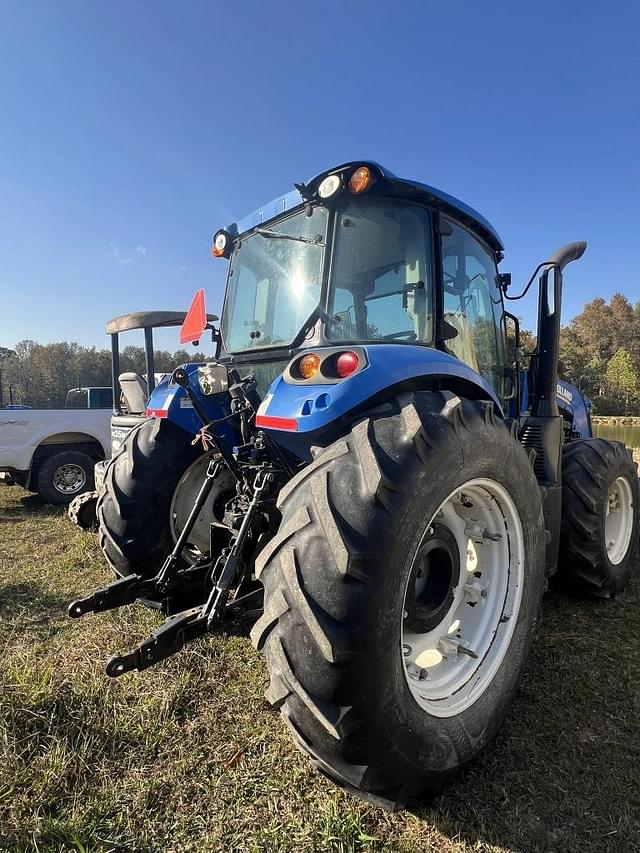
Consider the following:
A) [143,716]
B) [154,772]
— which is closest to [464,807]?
[154,772]

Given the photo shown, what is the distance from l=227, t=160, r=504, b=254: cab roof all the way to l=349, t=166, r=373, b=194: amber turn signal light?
0.04 metres

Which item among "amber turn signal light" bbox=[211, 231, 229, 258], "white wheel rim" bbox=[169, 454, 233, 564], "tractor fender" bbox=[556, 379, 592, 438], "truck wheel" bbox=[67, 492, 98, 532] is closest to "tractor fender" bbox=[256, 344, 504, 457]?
"white wheel rim" bbox=[169, 454, 233, 564]

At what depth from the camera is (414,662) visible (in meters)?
1.95

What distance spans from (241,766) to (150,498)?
1424 mm

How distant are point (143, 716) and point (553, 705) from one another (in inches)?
69.0

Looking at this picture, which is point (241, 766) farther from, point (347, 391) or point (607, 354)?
point (607, 354)

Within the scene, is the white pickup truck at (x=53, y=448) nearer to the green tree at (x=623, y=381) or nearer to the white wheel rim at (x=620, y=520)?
the white wheel rim at (x=620, y=520)

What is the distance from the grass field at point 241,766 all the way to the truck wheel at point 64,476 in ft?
16.4

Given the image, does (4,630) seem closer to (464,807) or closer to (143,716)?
(143,716)

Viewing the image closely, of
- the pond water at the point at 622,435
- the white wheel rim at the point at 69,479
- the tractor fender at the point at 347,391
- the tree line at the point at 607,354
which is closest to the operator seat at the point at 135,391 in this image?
the white wheel rim at the point at 69,479

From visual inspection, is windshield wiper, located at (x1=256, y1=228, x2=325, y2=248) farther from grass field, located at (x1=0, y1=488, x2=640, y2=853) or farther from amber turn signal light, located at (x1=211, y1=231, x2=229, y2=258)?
grass field, located at (x1=0, y1=488, x2=640, y2=853)

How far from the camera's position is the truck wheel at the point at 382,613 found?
53.9 inches

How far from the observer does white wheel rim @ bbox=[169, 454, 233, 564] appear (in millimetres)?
2867

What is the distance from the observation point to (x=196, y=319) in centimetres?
234
